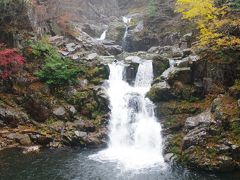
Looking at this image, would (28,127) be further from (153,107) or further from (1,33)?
(153,107)

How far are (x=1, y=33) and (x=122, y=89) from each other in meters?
11.2

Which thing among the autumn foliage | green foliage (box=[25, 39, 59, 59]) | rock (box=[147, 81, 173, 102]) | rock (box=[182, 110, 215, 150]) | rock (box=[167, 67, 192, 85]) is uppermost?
green foliage (box=[25, 39, 59, 59])

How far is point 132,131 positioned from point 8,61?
10.5 meters

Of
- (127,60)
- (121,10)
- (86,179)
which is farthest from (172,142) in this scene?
(121,10)

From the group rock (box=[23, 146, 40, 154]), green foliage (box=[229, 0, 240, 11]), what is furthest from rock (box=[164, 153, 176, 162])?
green foliage (box=[229, 0, 240, 11])

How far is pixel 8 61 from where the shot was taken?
2091cm

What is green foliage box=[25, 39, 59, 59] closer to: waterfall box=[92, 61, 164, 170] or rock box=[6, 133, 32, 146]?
waterfall box=[92, 61, 164, 170]

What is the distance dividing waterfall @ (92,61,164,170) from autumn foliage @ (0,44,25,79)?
26.1 feet

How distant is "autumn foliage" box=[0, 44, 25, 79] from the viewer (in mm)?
20609

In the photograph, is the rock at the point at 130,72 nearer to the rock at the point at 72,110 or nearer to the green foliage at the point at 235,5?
the rock at the point at 72,110

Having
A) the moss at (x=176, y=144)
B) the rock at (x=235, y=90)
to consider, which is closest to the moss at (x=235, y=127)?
the rock at (x=235, y=90)

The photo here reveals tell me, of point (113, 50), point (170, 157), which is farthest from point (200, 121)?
point (113, 50)

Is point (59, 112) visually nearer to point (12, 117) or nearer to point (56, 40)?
point (12, 117)

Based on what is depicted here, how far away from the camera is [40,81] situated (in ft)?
77.6
